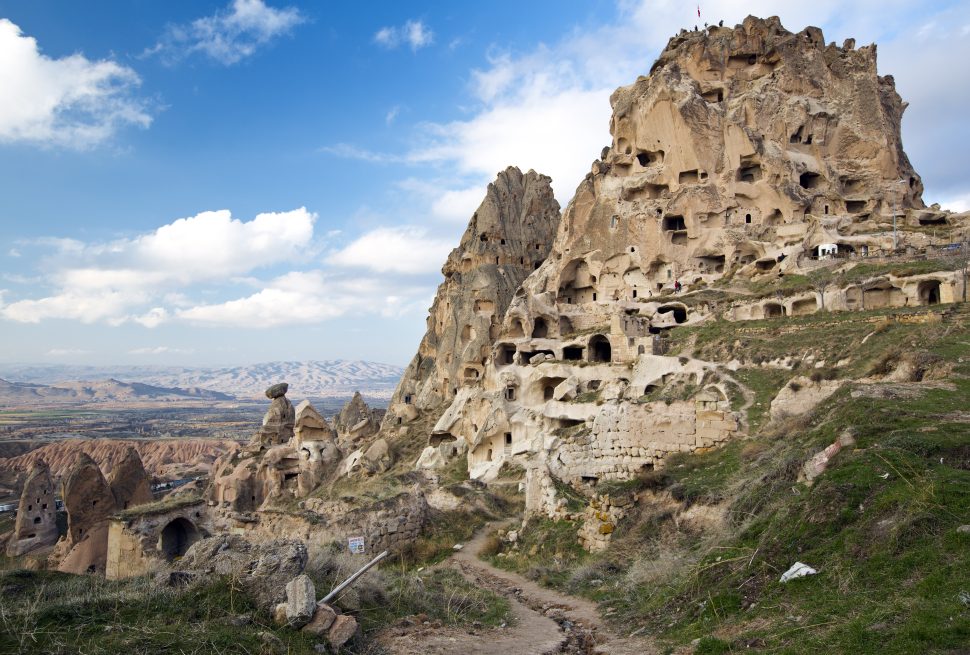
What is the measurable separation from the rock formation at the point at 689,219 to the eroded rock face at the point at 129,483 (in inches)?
583

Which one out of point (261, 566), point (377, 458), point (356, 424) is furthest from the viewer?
point (356, 424)

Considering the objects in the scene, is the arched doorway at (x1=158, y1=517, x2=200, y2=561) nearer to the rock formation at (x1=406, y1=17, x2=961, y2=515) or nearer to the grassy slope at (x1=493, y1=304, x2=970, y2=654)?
the grassy slope at (x1=493, y1=304, x2=970, y2=654)

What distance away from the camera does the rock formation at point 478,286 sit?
52.8m

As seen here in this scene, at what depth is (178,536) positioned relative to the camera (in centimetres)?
2261

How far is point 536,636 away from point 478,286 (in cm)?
4768

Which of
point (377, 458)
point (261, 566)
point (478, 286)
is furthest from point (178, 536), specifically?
point (478, 286)

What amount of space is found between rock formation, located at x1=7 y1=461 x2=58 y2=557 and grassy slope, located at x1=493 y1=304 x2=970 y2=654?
31.7 m

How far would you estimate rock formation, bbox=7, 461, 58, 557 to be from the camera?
34.3m

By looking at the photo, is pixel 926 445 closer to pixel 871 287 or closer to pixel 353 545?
pixel 353 545

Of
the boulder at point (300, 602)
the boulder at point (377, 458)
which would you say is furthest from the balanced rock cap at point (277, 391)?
the boulder at point (300, 602)

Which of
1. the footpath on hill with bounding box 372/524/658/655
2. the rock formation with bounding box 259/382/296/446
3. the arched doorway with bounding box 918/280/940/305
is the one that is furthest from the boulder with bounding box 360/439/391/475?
the arched doorway with bounding box 918/280/940/305

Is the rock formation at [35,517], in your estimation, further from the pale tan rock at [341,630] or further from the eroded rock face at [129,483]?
the pale tan rock at [341,630]

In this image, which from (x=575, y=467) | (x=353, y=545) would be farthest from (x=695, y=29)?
(x=353, y=545)

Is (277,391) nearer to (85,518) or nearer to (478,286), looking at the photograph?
(85,518)
